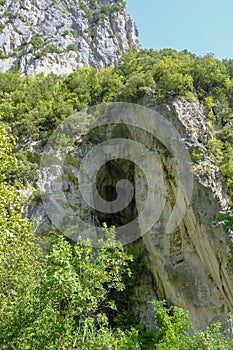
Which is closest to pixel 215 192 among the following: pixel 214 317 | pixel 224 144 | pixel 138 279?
pixel 224 144

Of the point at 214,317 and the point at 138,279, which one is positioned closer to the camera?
the point at 214,317

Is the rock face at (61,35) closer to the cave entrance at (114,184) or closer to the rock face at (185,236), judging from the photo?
the cave entrance at (114,184)

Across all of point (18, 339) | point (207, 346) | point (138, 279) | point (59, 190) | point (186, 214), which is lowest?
point (207, 346)

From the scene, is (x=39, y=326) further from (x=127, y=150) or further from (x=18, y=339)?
(x=127, y=150)

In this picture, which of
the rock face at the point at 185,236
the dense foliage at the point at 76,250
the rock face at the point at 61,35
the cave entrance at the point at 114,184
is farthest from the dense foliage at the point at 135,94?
the rock face at the point at 61,35

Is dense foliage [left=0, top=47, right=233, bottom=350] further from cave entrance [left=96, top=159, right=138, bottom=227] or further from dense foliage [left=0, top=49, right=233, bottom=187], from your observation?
cave entrance [left=96, top=159, right=138, bottom=227]

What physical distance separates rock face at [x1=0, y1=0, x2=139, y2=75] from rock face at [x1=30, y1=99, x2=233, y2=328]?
25432 mm

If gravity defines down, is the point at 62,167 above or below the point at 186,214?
above

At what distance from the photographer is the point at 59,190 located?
1838 centimetres

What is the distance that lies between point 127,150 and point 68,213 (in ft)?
16.8

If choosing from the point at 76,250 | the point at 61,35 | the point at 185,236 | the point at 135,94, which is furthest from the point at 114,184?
the point at 61,35

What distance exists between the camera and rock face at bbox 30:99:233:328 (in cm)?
1402

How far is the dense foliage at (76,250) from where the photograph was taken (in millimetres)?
5281

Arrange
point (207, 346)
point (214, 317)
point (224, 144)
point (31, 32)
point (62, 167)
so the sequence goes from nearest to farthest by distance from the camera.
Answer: point (207, 346) → point (214, 317) → point (224, 144) → point (62, 167) → point (31, 32)
